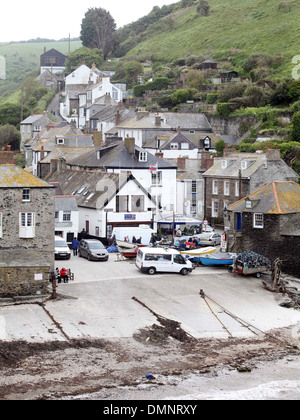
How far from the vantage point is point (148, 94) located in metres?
106

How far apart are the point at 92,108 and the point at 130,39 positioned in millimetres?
52417

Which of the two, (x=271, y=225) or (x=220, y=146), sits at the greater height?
(x=220, y=146)

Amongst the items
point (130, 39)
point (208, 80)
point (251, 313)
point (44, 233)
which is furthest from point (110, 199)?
point (130, 39)

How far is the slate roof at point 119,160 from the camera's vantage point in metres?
57.2

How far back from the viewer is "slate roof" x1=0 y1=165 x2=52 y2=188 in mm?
36438

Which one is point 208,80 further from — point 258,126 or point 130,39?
point 130,39

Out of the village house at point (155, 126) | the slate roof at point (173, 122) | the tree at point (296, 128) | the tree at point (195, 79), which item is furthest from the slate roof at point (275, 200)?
the tree at point (195, 79)

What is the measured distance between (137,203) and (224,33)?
8117 cm

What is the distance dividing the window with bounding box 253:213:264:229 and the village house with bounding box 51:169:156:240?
10724 millimetres

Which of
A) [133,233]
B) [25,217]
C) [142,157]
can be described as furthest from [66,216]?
[25,217]

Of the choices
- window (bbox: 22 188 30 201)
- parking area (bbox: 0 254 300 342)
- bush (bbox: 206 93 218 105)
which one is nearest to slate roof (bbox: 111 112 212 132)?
bush (bbox: 206 93 218 105)

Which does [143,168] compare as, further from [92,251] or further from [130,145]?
[92,251]

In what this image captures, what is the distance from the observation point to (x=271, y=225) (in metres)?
42.8

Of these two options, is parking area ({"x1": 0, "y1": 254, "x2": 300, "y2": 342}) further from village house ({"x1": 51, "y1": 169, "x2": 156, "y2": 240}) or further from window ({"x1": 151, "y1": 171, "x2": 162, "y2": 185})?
window ({"x1": 151, "y1": 171, "x2": 162, "y2": 185})
